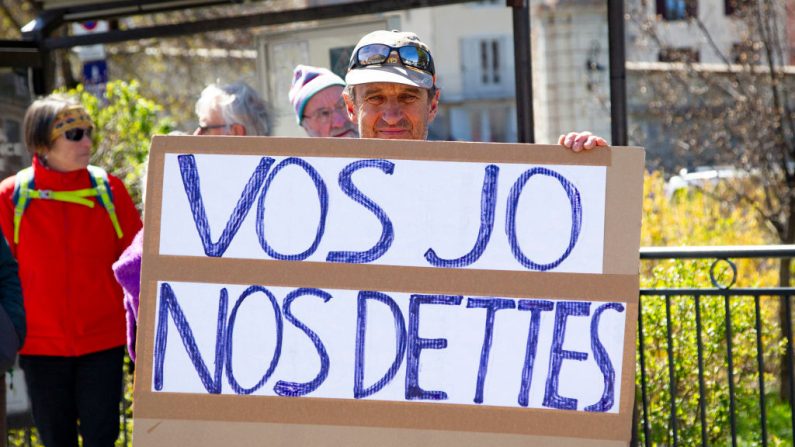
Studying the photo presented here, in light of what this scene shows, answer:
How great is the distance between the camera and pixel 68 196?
4320 millimetres

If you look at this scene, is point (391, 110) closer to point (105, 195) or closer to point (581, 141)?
point (581, 141)

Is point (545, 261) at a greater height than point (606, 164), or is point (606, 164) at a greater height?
point (606, 164)

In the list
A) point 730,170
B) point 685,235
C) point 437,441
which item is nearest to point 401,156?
point 437,441

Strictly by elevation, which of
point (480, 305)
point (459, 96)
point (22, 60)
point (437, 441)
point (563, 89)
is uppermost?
point (459, 96)

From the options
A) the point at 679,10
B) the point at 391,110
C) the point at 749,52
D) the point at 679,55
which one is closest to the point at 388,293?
the point at 391,110

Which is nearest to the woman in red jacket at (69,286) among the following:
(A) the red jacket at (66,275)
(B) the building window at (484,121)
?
(A) the red jacket at (66,275)

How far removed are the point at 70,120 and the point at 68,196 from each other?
34 cm

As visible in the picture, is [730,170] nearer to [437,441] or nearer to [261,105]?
[261,105]

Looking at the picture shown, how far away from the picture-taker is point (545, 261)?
2498 millimetres

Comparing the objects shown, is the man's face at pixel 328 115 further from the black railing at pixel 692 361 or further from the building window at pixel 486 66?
the building window at pixel 486 66

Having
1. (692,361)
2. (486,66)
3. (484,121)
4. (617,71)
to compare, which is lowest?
(692,361)

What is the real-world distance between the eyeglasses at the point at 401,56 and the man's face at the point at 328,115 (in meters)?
1.24

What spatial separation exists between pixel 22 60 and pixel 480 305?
4.23 metres

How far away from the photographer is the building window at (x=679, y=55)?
909 centimetres
